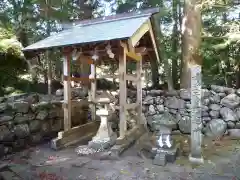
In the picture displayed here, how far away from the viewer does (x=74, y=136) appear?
16.4 ft

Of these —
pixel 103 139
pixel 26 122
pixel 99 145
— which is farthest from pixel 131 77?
pixel 26 122

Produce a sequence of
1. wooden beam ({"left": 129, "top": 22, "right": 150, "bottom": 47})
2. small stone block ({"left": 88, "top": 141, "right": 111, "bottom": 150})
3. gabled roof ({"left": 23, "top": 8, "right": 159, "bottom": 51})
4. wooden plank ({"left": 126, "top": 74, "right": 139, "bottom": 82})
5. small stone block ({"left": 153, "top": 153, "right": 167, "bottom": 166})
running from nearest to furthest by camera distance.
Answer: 1. small stone block ({"left": 153, "top": 153, "right": 167, "bottom": 166})
2. gabled roof ({"left": 23, "top": 8, "right": 159, "bottom": 51})
3. wooden beam ({"left": 129, "top": 22, "right": 150, "bottom": 47})
4. small stone block ({"left": 88, "top": 141, "right": 111, "bottom": 150})
5. wooden plank ({"left": 126, "top": 74, "right": 139, "bottom": 82})

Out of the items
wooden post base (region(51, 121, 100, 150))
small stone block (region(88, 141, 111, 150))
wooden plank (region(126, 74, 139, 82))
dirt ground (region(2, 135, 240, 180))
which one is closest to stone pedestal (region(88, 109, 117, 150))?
small stone block (region(88, 141, 111, 150))

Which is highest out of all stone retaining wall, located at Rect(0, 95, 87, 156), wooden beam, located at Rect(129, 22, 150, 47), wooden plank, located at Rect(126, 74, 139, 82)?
wooden beam, located at Rect(129, 22, 150, 47)

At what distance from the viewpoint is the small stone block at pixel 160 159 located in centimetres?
364

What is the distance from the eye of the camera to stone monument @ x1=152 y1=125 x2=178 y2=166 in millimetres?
3727

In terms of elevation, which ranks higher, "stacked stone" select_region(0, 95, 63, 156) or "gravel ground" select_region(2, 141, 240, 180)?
"stacked stone" select_region(0, 95, 63, 156)

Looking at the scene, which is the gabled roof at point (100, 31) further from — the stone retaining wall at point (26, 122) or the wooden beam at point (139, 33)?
the stone retaining wall at point (26, 122)

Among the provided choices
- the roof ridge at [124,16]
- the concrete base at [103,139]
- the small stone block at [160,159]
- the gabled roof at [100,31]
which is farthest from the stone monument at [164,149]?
the roof ridge at [124,16]

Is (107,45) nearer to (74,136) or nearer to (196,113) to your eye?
(196,113)

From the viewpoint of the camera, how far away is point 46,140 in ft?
16.9

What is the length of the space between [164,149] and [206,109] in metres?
2.59

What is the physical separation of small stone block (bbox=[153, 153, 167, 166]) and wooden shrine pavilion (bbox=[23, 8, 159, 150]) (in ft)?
3.27

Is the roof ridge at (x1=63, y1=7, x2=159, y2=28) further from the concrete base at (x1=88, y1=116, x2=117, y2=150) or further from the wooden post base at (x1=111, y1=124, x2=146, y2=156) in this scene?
the wooden post base at (x1=111, y1=124, x2=146, y2=156)
